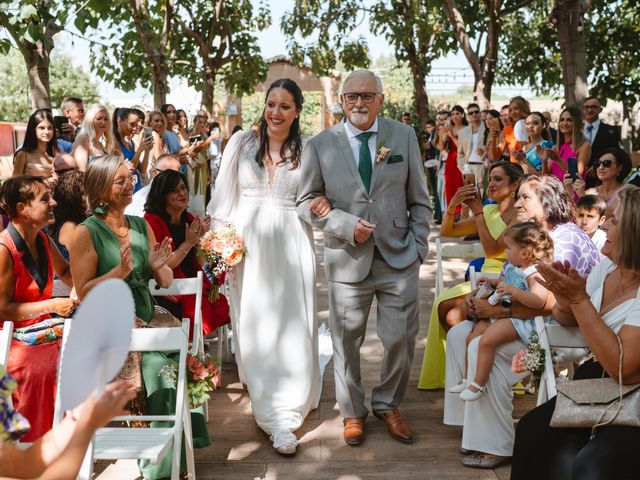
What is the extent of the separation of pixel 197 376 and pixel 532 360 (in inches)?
71.1

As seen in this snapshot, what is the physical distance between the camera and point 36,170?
752 cm

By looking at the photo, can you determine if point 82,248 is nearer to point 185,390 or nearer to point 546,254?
point 185,390

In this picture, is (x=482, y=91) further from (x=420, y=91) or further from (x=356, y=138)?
(x=356, y=138)

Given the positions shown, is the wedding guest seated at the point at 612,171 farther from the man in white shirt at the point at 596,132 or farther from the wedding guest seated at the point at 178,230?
the wedding guest seated at the point at 178,230

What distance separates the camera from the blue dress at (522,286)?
4.56 meters

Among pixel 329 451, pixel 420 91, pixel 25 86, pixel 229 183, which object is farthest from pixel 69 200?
pixel 25 86

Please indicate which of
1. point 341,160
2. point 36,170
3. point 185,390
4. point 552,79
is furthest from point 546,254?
point 552,79

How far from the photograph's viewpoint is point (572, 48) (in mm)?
10992

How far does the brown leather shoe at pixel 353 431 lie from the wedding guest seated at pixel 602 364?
141 centimetres

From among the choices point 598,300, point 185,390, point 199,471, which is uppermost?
point 598,300

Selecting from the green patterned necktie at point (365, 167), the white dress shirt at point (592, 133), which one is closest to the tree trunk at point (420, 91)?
the white dress shirt at point (592, 133)

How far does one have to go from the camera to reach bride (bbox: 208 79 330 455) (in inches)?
200

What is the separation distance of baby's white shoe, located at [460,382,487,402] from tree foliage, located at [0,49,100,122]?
1918 inches

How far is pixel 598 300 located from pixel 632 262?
338 mm
